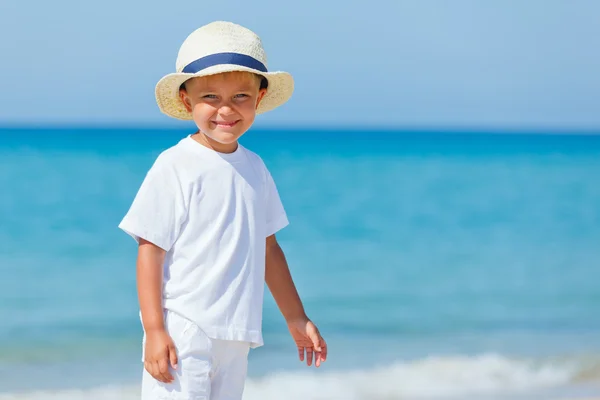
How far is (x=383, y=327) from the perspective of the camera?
689cm

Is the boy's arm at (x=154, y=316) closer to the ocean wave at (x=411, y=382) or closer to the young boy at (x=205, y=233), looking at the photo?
the young boy at (x=205, y=233)

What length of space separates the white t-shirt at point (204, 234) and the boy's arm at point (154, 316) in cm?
4

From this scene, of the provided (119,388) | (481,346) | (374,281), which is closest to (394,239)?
(374,281)

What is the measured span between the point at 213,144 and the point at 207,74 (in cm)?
19

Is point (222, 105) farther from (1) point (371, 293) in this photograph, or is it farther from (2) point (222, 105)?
(1) point (371, 293)

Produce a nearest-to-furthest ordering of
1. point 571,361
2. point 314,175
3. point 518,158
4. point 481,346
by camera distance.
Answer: point 571,361, point 481,346, point 314,175, point 518,158

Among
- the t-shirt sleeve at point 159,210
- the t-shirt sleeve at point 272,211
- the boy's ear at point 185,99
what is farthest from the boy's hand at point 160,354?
the boy's ear at point 185,99

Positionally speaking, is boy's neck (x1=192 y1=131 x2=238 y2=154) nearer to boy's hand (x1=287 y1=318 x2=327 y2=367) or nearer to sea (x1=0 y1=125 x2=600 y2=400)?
boy's hand (x1=287 y1=318 x2=327 y2=367)

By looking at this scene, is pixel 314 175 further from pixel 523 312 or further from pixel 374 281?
pixel 523 312

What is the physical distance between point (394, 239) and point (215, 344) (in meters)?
8.96

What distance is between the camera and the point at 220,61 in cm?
262

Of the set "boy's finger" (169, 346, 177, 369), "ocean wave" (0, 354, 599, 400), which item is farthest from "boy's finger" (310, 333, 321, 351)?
"ocean wave" (0, 354, 599, 400)

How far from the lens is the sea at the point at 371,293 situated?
18.2ft

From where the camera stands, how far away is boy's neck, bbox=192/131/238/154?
107 inches
